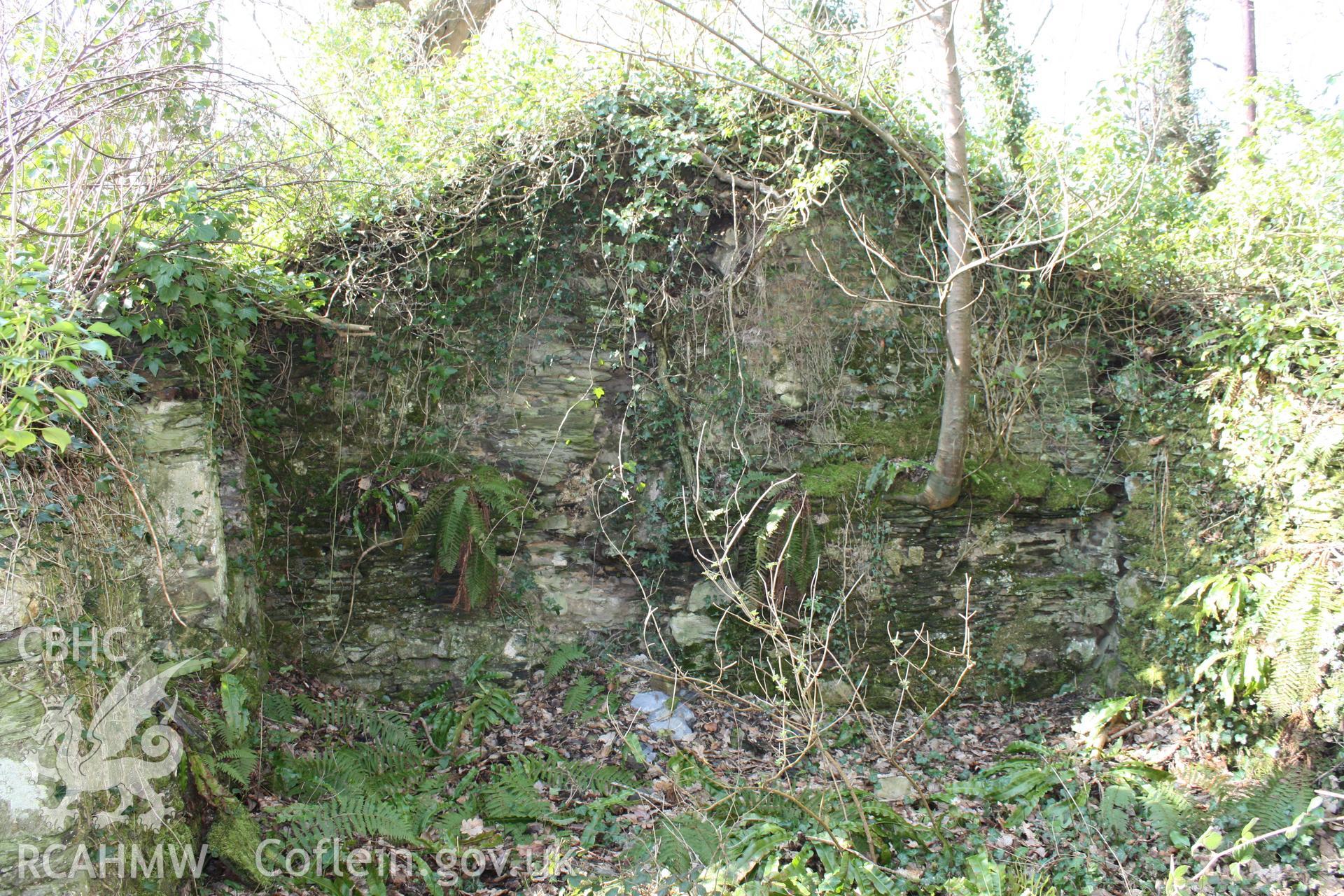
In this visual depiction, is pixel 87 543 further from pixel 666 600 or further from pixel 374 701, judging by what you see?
pixel 666 600

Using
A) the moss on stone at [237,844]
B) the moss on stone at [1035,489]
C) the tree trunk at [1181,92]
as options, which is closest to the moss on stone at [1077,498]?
the moss on stone at [1035,489]

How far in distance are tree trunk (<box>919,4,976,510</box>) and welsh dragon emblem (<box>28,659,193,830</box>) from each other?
15.5ft

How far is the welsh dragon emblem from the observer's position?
280cm

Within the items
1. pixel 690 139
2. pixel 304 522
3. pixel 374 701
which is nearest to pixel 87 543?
pixel 304 522

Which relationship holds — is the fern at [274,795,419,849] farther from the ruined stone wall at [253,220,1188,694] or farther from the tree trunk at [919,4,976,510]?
the tree trunk at [919,4,976,510]

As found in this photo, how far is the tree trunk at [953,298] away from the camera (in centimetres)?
498

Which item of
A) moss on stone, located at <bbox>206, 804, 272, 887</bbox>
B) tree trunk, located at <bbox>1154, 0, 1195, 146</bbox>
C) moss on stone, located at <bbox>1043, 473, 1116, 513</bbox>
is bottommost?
moss on stone, located at <bbox>206, 804, 272, 887</bbox>

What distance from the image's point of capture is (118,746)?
304cm

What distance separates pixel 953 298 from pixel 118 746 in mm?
5147

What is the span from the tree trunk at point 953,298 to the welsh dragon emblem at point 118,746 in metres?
4.74

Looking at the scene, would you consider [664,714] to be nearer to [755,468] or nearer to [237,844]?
[755,468]

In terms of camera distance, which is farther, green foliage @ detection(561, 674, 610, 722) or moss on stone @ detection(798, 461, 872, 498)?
moss on stone @ detection(798, 461, 872, 498)

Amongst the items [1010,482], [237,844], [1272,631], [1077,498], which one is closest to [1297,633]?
[1272,631]

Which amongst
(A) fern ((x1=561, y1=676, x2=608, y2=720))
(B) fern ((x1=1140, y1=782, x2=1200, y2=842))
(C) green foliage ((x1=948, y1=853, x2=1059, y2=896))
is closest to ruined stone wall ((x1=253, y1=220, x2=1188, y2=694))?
(A) fern ((x1=561, y1=676, x2=608, y2=720))
